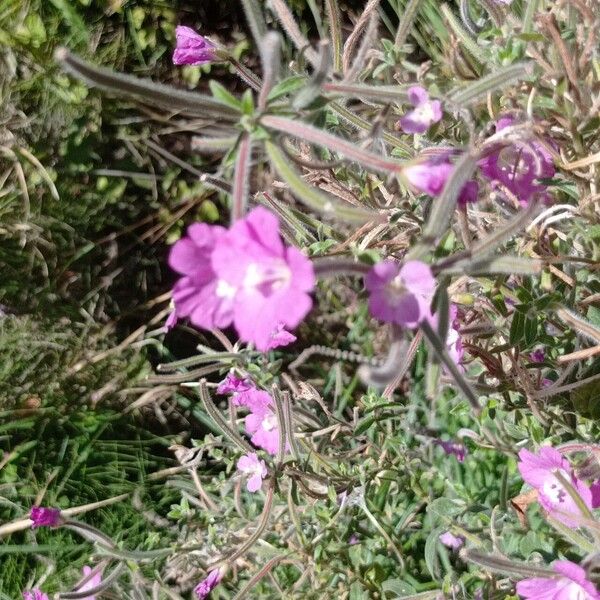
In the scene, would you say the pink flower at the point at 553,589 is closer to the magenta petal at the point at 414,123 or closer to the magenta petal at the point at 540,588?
the magenta petal at the point at 540,588

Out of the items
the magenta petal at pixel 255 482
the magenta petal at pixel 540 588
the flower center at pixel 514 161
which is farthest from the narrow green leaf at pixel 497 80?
the magenta petal at pixel 255 482

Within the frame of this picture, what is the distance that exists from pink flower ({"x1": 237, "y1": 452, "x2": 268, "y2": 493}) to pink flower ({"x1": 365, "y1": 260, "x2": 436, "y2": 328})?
2.58ft

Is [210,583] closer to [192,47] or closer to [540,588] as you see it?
[540,588]

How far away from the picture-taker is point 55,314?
8.41 ft

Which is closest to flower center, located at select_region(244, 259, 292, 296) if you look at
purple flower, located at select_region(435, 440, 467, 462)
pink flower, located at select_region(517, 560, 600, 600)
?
pink flower, located at select_region(517, 560, 600, 600)

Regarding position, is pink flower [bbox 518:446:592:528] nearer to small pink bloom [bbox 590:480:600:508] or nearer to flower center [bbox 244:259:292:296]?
small pink bloom [bbox 590:480:600:508]

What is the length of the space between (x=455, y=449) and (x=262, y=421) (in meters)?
0.52

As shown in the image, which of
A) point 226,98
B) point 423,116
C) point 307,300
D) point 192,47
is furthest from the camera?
point 192,47

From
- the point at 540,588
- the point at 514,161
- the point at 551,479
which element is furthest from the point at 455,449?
the point at 514,161

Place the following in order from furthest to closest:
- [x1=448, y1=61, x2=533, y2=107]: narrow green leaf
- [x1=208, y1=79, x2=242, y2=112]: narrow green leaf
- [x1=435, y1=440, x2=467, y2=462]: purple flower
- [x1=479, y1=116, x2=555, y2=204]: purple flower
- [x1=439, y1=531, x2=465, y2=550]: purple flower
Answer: [x1=435, y1=440, x2=467, y2=462]: purple flower, [x1=439, y1=531, x2=465, y2=550]: purple flower, [x1=479, y1=116, x2=555, y2=204]: purple flower, [x1=448, y1=61, x2=533, y2=107]: narrow green leaf, [x1=208, y1=79, x2=242, y2=112]: narrow green leaf

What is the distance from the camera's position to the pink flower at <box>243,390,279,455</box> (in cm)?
154

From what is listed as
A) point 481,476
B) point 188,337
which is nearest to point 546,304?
point 481,476

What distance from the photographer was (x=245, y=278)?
817mm

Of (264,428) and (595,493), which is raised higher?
(595,493)
